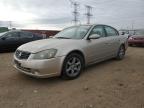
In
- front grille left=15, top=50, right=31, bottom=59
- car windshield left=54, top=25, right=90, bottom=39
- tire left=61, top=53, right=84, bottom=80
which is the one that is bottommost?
tire left=61, top=53, right=84, bottom=80

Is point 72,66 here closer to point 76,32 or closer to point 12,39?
point 76,32

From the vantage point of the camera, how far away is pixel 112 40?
616 centimetres

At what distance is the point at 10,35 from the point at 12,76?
5118mm

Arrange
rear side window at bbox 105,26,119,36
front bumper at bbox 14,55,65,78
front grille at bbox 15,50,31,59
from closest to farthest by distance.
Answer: front bumper at bbox 14,55,65,78, front grille at bbox 15,50,31,59, rear side window at bbox 105,26,119,36

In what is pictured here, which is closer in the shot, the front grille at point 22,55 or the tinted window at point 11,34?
the front grille at point 22,55

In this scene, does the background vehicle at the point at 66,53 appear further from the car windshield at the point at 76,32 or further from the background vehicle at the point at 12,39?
the background vehicle at the point at 12,39

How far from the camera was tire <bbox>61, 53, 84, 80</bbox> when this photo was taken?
435cm

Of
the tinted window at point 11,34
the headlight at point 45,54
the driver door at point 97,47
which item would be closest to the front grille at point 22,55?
the headlight at point 45,54

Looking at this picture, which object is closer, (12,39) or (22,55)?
(22,55)

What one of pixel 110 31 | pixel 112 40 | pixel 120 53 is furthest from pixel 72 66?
pixel 120 53

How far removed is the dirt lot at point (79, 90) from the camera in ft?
10.8

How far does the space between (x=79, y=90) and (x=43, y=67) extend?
0.95m

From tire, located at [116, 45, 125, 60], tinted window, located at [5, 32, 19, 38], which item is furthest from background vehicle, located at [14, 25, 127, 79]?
tinted window, located at [5, 32, 19, 38]

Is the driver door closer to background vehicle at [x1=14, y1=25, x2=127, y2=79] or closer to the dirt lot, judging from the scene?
background vehicle at [x1=14, y1=25, x2=127, y2=79]
